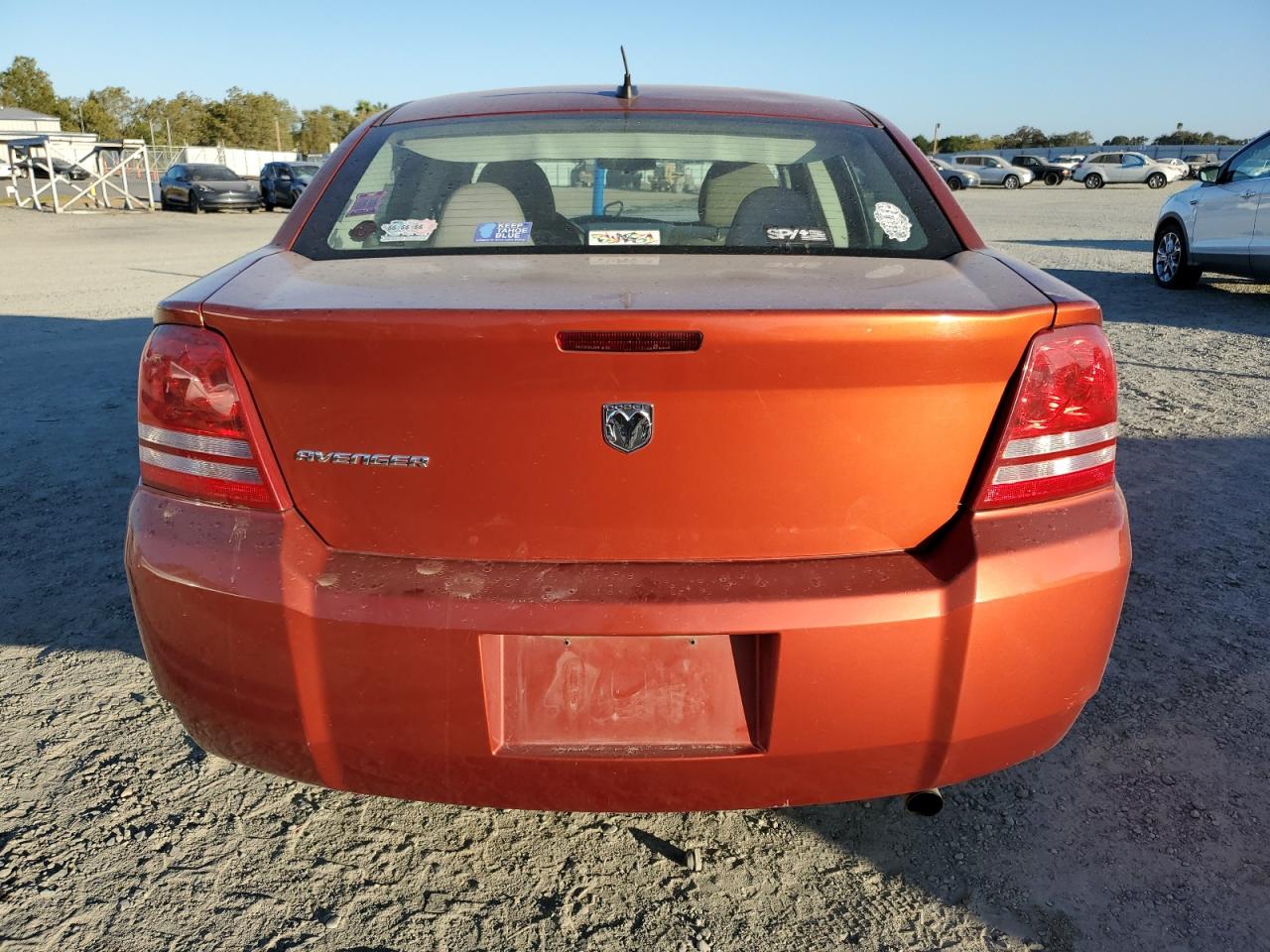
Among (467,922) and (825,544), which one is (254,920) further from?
(825,544)

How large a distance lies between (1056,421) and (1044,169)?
53803mm

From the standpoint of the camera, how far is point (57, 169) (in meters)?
39.5

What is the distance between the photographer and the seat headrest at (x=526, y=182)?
2344 mm

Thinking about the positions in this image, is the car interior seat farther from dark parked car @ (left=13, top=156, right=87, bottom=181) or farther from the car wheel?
dark parked car @ (left=13, top=156, right=87, bottom=181)

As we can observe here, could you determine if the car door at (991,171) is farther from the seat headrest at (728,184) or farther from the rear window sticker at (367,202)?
the rear window sticker at (367,202)

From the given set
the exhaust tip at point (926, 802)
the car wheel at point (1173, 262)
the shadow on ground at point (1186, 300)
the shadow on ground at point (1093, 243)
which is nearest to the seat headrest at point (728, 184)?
the exhaust tip at point (926, 802)

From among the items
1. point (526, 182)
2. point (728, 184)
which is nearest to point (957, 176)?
point (728, 184)

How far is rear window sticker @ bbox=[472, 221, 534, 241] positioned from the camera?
7.23ft

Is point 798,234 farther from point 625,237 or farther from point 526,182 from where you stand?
point 526,182

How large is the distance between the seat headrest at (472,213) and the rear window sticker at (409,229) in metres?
0.02

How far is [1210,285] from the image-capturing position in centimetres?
1109

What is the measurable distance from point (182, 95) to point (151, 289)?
87223 mm

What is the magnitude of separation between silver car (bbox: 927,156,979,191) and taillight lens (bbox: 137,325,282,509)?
1791 inches

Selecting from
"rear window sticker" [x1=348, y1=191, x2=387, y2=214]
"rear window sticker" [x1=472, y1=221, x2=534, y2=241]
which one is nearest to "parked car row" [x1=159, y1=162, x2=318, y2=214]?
"rear window sticker" [x1=348, y1=191, x2=387, y2=214]
